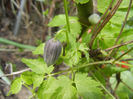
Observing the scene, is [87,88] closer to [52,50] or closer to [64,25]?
[52,50]

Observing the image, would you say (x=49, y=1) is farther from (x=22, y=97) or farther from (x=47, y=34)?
(x=22, y=97)

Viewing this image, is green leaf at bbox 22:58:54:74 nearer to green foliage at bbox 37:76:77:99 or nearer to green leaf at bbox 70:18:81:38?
green foliage at bbox 37:76:77:99

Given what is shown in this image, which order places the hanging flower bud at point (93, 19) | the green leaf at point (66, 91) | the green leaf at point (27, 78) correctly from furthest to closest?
the hanging flower bud at point (93, 19), the green leaf at point (27, 78), the green leaf at point (66, 91)

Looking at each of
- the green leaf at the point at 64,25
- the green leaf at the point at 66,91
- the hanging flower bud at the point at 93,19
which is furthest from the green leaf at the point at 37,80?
the hanging flower bud at the point at 93,19

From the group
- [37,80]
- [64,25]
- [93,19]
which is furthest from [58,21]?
[37,80]

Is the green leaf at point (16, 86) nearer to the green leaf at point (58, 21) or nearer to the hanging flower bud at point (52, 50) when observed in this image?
the hanging flower bud at point (52, 50)

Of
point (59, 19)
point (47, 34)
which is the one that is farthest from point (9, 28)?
point (59, 19)
